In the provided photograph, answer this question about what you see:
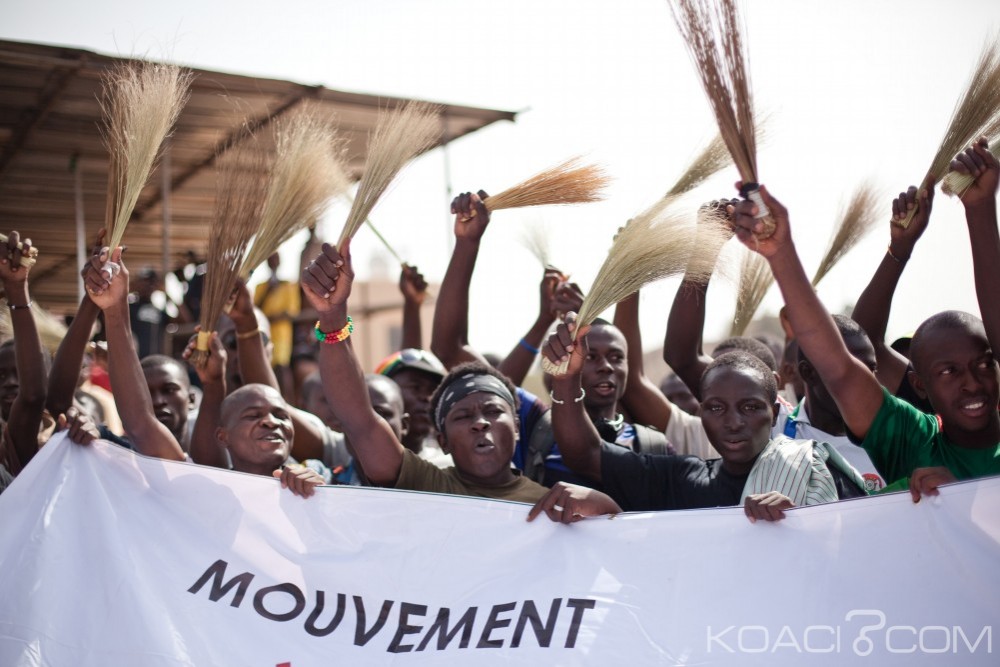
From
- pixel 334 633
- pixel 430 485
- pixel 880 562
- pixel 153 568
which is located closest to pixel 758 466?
pixel 880 562

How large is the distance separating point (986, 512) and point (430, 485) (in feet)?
5.38

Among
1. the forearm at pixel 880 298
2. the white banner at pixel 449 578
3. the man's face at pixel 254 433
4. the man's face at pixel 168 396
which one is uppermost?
the forearm at pixel 880 298

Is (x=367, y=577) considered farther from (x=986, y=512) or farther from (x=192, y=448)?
(x=986, y=512)

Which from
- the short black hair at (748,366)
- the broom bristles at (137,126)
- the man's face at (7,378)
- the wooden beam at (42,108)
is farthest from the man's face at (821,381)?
the wooden beam at (42,108)

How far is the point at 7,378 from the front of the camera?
399cm

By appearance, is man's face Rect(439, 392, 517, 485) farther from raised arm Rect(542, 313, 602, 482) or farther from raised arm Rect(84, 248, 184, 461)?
raised arm Rect(84, 248, 184, 461)

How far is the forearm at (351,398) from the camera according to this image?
10.2 feet

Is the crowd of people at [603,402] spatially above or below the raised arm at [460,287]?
below

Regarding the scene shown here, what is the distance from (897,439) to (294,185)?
2.33 metres

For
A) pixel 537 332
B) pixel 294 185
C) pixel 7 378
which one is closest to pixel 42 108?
pixel 7 378

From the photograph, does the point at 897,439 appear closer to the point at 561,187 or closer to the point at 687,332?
the point at 687,332

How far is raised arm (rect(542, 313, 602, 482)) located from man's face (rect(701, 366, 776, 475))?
39 cm

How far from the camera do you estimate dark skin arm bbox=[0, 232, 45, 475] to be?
11.9 feet

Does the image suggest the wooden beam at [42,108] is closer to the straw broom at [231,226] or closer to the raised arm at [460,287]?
the straw broom at [231,226]
